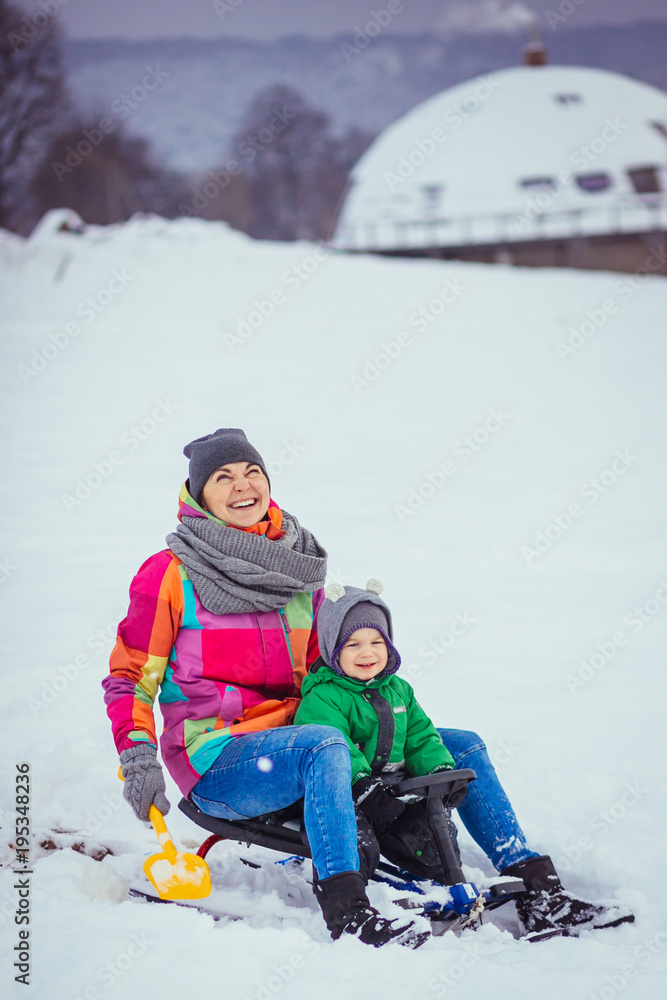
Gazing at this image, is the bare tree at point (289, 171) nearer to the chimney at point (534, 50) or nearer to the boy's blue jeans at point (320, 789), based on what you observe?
the chimney at point (534, 50)

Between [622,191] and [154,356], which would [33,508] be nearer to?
[154,356]

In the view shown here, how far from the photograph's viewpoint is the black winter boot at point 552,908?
2.59 meters

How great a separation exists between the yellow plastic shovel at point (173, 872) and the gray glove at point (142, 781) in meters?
0.02

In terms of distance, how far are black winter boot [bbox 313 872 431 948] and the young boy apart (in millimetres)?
292

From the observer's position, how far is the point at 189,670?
281 centimetres

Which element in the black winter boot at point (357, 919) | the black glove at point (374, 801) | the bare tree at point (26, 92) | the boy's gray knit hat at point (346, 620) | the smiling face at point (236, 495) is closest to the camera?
the black winter boot at point (357, 919)

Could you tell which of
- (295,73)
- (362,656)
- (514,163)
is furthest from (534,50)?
(295,73)

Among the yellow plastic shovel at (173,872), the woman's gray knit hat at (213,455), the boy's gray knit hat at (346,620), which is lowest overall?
the yellow plastic shovel at (173,872)

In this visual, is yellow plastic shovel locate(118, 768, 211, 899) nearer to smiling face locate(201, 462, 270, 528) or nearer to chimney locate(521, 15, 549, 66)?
smiling face locate(201, 462, 270, 528)

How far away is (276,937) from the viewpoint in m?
2.31

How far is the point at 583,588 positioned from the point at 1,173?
2691 centimetres

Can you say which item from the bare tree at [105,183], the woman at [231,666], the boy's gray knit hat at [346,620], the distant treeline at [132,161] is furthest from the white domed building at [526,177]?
the boy's gray knit hat at [346,620]

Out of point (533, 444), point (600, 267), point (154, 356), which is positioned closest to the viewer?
point (533, 444)

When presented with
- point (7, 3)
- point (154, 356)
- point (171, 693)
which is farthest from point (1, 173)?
point (171, 693)
